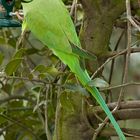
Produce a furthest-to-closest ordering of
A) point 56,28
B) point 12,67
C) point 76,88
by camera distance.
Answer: point 12,67
point 76,88
point 56,28

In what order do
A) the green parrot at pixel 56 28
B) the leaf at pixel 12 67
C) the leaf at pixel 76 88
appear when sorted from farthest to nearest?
the leaf at pixel 12 67
the leaf at pixel 76 88
the green parrot at pixel 56 28

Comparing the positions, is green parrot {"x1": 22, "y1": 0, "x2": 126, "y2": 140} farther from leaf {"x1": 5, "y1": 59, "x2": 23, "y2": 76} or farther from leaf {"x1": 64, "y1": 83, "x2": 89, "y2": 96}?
leaf {"x1": 5, "y1": 59, "x2": 23, "y2": 76}

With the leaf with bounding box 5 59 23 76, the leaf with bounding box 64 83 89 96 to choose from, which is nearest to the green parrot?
the leaf with bounding box 64 83 89 96

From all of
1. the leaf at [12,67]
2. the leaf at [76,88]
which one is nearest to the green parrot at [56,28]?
the leaf at [76,88]

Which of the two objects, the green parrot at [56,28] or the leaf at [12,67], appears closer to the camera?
the green parrot at [56,28]

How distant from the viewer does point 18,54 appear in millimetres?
920

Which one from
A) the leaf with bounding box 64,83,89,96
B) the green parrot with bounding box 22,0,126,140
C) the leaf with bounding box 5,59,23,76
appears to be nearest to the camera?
the green parrot with bounding box 22,0,126,140

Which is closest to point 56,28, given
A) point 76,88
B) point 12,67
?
point 76,88

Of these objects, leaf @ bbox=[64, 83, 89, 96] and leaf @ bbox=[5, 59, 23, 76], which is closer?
leaf @ bbox=[64, 83, 89, 96]

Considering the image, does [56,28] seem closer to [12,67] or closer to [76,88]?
[76,88]

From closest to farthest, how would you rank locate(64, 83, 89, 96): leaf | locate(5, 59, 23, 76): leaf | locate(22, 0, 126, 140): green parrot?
locate(22, 0, 126, 140): green parrot → locate(64, 83, 89, 96): leaf → locate(5, 59, 23, 76): leaf

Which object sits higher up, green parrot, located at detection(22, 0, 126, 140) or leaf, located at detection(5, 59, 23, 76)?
green parrot, located at detection(22, 0, 126, 140)

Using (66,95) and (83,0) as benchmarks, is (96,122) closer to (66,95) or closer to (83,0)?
(66,95)

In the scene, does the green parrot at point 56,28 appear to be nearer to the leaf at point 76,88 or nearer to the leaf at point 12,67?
the leaf at point 76,88
